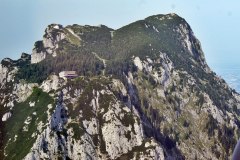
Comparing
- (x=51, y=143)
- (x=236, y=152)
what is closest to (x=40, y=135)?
(x=51, y=143)

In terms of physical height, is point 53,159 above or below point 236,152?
above

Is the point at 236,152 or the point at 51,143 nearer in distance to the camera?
the point at 236,152

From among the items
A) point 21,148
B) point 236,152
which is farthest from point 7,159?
point 236,152

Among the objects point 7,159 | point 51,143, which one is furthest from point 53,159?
point 7,159

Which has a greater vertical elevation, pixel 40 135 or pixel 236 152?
pixel 40 135

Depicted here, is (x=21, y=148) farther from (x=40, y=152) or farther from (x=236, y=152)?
(x=236, y=152)

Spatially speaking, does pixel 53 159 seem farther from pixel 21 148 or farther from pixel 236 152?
pixel 236 152

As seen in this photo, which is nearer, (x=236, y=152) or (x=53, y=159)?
(x=236, y=152)

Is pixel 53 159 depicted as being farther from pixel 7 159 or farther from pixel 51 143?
pixel 7 159
